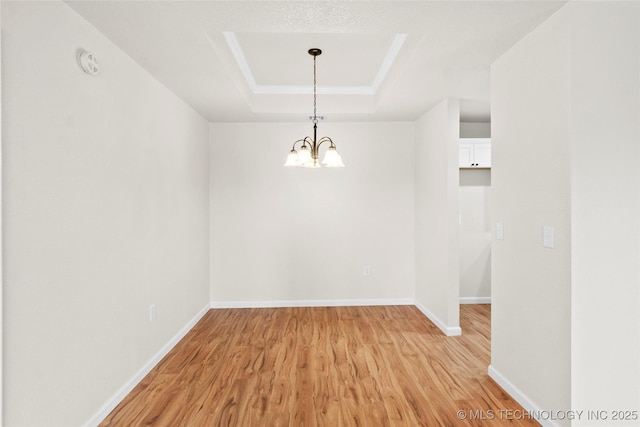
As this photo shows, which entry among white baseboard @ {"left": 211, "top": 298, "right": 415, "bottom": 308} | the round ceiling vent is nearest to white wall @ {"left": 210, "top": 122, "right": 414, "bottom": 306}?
white baseboard @ {"left": 211, "top": 298, "right": 415, "bottom": 308}

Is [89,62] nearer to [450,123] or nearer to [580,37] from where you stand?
[580,37]

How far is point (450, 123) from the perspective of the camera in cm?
366

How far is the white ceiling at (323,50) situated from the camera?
1.99 metres

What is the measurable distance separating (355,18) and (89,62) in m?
1.54

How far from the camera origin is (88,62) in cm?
204

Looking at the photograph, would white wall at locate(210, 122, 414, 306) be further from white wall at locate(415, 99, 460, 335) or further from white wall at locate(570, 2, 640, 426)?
white wall at locate(570, 2, 640, 426)

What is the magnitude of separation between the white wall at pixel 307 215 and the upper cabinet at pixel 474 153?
65 centimetres

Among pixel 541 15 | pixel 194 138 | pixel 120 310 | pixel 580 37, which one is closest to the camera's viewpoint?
pixel 580 37

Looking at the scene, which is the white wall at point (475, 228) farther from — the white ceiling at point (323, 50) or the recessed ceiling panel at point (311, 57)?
the recessed ceiling panel at point (311, 57)

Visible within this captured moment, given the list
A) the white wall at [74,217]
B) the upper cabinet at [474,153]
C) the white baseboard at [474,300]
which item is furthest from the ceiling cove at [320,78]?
the white baseboard at [474,300]

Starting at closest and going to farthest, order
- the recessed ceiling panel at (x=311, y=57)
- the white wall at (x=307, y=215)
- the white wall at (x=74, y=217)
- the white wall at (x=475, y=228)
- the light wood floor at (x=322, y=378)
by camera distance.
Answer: the white wall at (x=74, y=217)
the light wood floor at (x=322, y=378)
the recessed ceiling panel at (x=311, y=57)
the white wall at (x=307, y=215)
the white wall at (x=475, y=228)

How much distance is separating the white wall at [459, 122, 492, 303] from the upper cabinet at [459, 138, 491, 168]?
0.89 ft

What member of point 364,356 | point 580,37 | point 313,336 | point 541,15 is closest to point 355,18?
point 541,15

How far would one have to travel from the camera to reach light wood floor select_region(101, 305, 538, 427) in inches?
88.6
